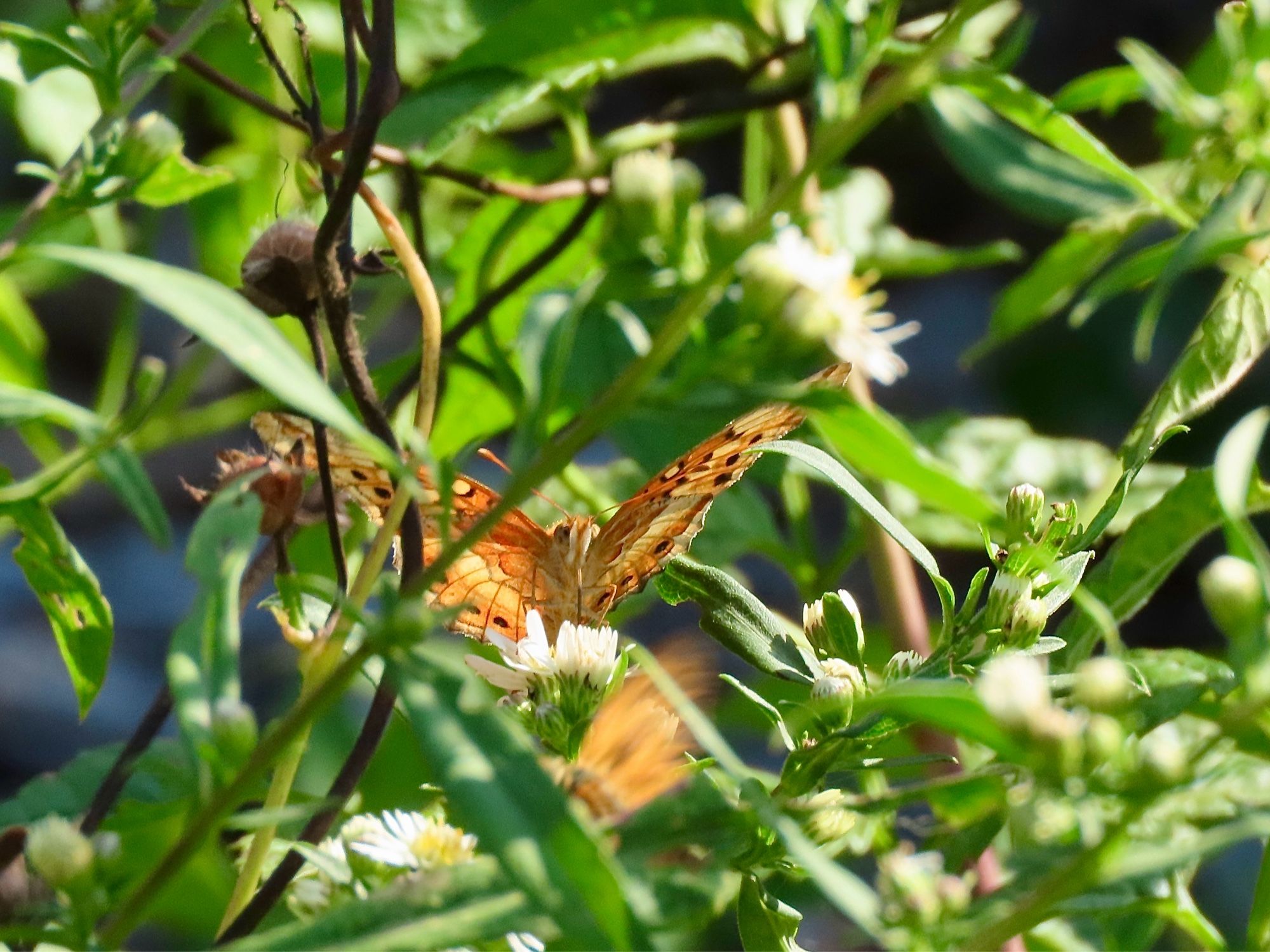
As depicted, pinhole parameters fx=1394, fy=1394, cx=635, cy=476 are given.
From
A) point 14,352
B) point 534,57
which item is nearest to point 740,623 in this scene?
point 534,57

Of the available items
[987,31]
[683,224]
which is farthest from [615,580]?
[987,31]

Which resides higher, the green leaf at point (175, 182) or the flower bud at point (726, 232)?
the green leaf at point (175, 182)

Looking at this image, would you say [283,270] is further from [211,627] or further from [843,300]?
[843,300]

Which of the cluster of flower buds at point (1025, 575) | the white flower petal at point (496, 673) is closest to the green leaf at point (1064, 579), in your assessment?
the cluster of flower buds at point (1025, 575)

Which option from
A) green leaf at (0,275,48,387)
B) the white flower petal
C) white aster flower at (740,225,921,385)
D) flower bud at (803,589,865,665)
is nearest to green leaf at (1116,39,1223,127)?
white aster flower at (740,225,921,385)

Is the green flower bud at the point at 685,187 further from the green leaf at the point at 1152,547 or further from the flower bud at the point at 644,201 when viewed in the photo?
the green leaf at the point at 1152,547
